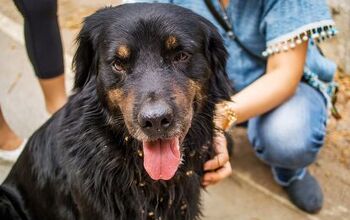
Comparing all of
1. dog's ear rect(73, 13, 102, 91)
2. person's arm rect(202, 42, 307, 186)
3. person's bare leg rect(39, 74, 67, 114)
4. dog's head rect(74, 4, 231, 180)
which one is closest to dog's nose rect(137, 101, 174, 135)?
dog's head rect(74, 4, 231, 180)

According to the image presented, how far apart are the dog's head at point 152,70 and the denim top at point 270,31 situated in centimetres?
53

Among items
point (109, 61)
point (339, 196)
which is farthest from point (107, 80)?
point (339, 196)

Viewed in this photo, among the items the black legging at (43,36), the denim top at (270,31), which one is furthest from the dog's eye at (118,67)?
the black legging at (43,36)

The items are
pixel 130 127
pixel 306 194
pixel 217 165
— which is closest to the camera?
pixel 130 127

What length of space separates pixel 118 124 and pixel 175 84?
32cm

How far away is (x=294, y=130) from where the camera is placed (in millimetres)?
3031

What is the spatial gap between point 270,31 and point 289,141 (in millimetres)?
652

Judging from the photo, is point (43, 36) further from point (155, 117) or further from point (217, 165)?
point (155, 117)

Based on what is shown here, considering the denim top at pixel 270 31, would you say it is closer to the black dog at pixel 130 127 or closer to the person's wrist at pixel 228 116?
the person's wrist at pixel 228 116

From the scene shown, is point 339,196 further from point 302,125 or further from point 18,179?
point 18,179

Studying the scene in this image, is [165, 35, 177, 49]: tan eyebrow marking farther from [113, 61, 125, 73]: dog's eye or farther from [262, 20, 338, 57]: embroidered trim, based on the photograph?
[262, 20, 338, 57]: embroidered trim

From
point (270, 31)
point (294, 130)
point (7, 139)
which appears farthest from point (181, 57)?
point (7, 139)

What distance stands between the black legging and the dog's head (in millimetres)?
732

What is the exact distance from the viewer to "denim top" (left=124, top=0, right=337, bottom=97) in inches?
107
